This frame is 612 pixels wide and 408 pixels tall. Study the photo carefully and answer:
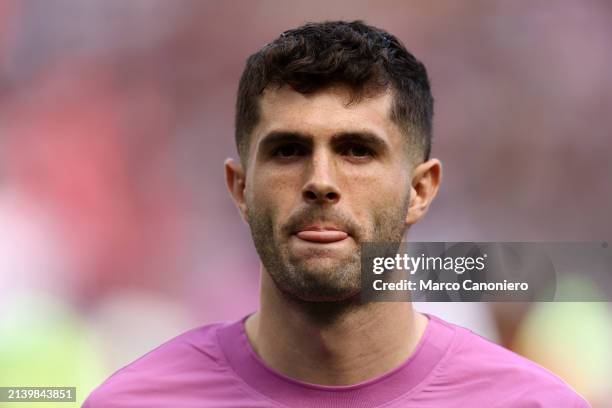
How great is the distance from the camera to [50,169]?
6324 millimetres

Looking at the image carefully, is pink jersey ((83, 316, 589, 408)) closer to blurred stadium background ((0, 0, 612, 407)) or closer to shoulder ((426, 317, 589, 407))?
shoulder ((426, 317, 589, 407))

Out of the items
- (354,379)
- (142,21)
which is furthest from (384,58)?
(142,21)

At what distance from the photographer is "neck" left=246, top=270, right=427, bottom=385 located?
140 inches

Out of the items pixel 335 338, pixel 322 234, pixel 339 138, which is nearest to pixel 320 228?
pixel 322 234

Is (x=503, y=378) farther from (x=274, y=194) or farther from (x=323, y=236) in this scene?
(x=274, y=194)

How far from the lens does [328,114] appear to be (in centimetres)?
348

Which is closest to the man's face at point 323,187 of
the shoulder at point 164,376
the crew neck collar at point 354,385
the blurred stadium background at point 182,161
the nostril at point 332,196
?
the nostril at point 332,196

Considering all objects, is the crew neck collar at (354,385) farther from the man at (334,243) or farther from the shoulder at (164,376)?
the shoulder at (164,376)

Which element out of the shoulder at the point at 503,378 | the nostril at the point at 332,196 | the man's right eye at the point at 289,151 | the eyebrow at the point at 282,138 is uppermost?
the eyebrow at the point at 282,138

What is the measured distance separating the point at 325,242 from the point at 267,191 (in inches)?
13.7

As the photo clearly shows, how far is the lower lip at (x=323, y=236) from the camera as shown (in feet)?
11.0

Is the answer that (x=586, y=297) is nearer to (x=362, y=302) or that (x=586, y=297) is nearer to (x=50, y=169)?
(x=362, y=302)

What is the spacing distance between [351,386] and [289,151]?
1026 millimetres

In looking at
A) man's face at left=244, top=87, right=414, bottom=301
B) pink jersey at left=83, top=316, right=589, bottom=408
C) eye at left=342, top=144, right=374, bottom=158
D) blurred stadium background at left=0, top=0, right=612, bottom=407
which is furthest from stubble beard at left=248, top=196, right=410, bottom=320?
blurred stadium background at left=0, top=0, right=612, bottom=407
